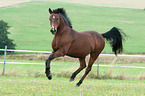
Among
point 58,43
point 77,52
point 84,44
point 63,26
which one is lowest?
point 77,52

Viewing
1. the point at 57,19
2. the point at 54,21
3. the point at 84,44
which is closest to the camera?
the point at 54,21

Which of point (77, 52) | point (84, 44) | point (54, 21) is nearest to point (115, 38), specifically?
point (84, 44)

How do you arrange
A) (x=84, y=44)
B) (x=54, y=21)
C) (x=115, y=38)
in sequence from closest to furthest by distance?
(x=54, y=21), (x=84, y=44), (x=115, y=38)

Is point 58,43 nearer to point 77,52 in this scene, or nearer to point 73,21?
point 77,52

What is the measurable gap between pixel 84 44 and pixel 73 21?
32.2m

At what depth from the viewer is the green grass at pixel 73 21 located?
31.3 metres

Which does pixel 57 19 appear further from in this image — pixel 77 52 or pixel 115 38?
pixel 115 38

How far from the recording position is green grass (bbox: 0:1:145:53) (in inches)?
1234

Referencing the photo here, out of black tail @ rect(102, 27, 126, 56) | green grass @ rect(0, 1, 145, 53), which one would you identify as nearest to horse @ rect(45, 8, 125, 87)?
black tail @ rect(102, 27, 126, 56)

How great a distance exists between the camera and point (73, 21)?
1582 inches

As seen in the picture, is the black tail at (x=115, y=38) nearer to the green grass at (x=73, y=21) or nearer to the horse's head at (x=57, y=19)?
the horse's head at (x=57, y=19)

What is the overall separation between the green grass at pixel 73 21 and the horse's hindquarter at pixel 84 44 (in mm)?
19422

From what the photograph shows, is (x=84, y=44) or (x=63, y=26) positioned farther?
(x=84, y=44)

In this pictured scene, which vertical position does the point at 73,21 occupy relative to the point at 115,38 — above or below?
below
